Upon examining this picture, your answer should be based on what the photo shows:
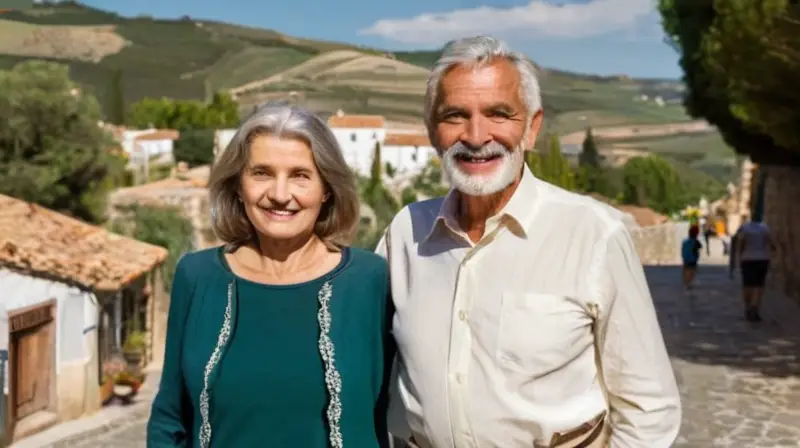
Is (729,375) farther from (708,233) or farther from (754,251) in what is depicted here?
(708,233)

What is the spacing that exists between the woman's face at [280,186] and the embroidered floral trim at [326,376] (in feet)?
0.67

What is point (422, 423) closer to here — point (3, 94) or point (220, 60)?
point (3, 94)

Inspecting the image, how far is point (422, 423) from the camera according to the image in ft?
7.59

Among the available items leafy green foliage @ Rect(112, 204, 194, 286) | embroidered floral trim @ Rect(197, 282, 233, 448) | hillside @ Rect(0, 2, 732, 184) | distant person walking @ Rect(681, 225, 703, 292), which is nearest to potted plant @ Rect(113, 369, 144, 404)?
leafy green foliage @ Rect(112, 204, 194, 286)

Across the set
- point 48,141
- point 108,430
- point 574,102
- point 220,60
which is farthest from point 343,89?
point 108,430

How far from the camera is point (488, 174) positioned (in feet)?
7.42

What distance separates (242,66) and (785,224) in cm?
10477

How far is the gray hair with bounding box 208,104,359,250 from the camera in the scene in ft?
7.61

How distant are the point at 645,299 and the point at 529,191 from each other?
0.37 metres

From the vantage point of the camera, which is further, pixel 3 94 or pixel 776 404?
pixel 3 94

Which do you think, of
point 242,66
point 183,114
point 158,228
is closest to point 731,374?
point 158,228

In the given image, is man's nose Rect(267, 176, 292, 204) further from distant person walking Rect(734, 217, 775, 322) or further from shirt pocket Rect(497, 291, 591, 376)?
distant person walking Rect(734, 217, 775, 322)

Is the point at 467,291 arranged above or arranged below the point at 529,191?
below

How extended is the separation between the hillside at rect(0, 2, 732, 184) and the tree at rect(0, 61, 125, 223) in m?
71.2
